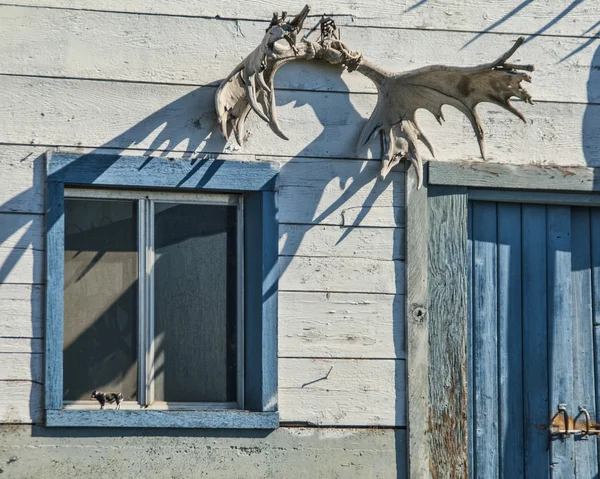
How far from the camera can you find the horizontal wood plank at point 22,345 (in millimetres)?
5164

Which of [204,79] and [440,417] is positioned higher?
[204,79]

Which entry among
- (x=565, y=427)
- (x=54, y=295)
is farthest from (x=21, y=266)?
(x=565, y=427)

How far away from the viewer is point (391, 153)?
5.48 meters

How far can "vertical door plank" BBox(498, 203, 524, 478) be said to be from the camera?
5.59 m

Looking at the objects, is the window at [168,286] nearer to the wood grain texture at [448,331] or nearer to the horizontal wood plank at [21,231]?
the horizontal wood plank at [21,231]

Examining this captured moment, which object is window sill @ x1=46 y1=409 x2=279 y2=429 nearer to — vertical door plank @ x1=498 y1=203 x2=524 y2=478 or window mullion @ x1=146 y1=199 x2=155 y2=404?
window mullion @ x1=146 y1=199 x2=155 y2=404

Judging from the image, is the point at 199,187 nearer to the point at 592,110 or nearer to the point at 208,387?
the point at 208,387

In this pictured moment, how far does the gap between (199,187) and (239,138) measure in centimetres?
29

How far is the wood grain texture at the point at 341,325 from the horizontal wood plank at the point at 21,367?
3.51ft

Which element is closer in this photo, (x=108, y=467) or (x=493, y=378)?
(x=108, y=467)

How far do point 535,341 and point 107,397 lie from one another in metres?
2.01

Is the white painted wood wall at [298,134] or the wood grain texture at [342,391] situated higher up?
the white painted wood wall at [298,134]

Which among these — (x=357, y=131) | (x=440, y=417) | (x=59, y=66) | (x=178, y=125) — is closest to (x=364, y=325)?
(x=440, y=417)

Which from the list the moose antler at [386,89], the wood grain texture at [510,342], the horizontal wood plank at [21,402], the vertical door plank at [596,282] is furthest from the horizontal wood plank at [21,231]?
the vertical door plank at [596,282]
